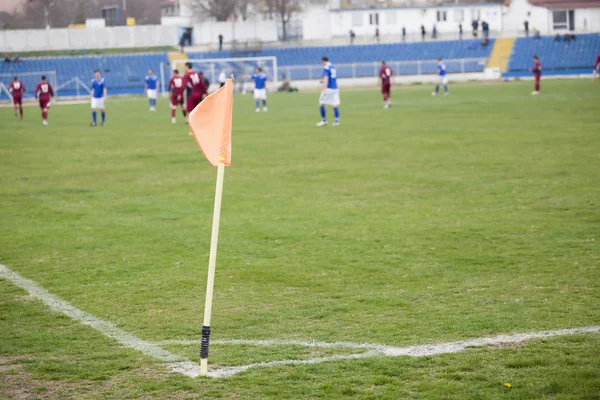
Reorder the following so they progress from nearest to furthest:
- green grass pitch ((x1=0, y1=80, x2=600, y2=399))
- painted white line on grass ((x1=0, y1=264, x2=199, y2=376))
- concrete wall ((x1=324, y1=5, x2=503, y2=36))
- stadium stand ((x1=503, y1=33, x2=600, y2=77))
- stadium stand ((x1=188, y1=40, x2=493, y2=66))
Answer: green grass pitch ((x1=0, y1=80, x2=600, y2=399)) < painted white line on grass ((x1=0, y1=264, x2=199, y2=376)) < stadium stand ((x1=503, y1=33, x2=600, y2=77)) < stadium stand ((x1=188, y1=40, x2=493, y2=66)) < concrete wall ((x1=324, y1=5, x2=503, y2=36))

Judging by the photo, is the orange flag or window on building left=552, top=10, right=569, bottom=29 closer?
the orange flag

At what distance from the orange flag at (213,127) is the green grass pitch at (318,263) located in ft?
5.13

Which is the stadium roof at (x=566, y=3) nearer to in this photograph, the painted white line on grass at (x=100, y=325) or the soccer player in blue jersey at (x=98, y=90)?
the soccer player in blue jersey at (x=98, y=90)

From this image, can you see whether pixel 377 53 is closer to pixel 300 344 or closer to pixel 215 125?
pixel 215 125

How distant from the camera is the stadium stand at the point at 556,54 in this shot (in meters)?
63.1

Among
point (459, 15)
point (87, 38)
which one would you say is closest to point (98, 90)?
point (87, 38)

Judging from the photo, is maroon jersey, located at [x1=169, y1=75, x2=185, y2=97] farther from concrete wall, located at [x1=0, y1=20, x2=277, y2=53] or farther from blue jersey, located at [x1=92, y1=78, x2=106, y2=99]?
concrete wall, located at [x1=0, y1=20, x2=277, y2=53]

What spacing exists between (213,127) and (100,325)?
218 centimetres

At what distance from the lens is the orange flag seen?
20.7 ft

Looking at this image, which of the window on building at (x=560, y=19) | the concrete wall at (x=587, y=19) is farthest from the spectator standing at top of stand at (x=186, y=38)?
the concrete wall at (x=587, y=19)

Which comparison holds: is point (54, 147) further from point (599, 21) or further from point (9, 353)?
point (599, 21)

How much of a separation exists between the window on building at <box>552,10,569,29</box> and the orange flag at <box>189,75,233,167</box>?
257ft

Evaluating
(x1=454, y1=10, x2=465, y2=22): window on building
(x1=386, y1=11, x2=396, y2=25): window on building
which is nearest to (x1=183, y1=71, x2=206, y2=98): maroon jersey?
(x1=386, y1=11, x2=396, y2=25): window on building

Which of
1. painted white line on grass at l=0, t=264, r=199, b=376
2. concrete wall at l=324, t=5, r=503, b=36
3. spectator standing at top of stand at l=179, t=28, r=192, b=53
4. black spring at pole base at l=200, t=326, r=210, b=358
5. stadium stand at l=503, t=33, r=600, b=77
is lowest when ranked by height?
painted white line on grass at l=0, t=264, r=199, b=376
